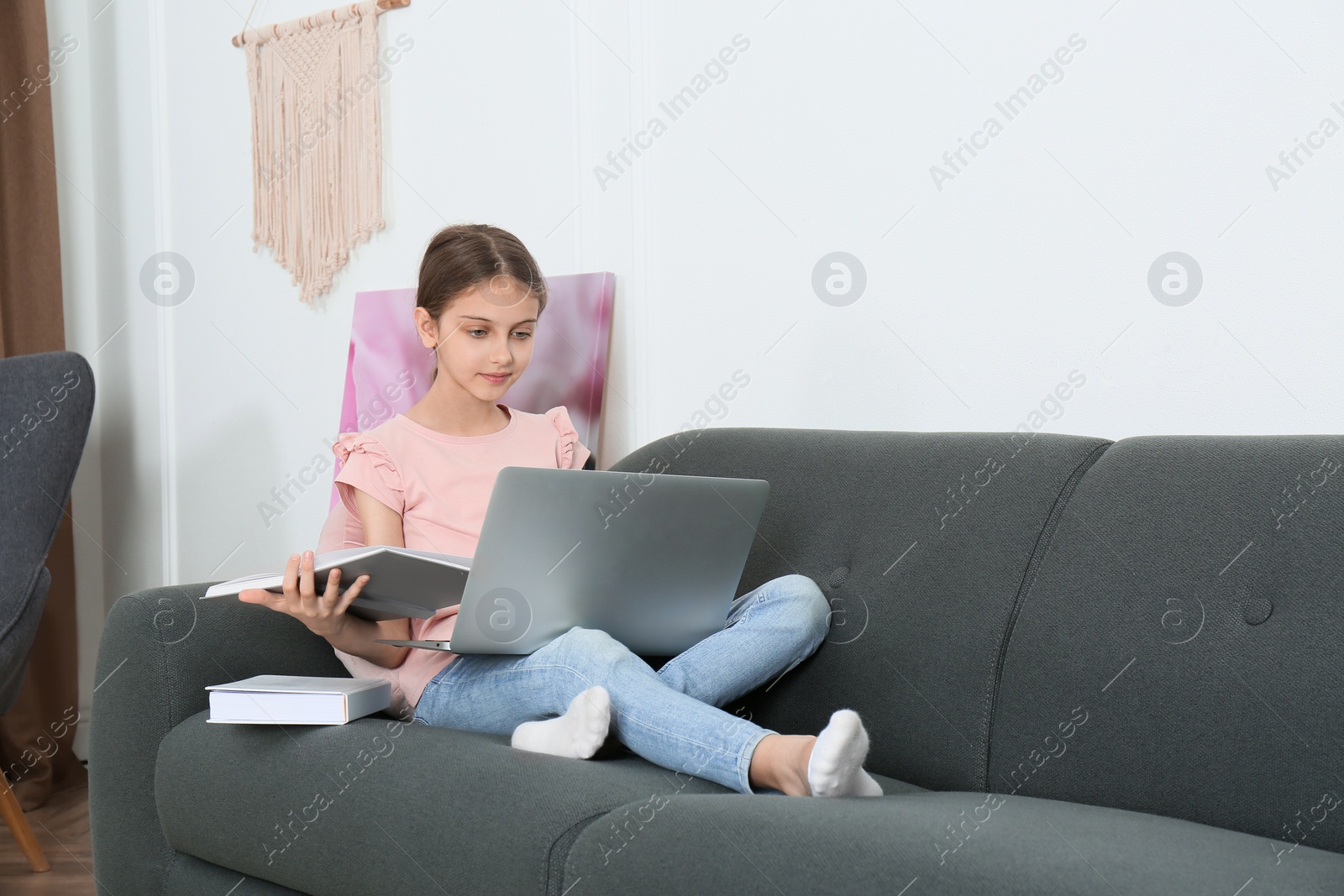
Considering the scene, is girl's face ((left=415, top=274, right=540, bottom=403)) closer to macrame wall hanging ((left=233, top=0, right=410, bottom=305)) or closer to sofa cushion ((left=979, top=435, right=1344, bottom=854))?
sofa cushion ((left=979, top=435, right=1344, bottom=854))

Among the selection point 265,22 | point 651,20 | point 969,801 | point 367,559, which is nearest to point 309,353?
point 265,22

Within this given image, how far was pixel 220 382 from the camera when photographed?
307cm

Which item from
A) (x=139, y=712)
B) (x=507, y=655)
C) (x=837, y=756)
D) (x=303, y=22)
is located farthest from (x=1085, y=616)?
(x=303, y=22)

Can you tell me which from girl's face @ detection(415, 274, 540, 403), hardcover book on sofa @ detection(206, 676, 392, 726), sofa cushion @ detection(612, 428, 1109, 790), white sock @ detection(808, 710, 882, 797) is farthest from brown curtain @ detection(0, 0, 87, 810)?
white sock @ detection(808, 710, 882, 797)

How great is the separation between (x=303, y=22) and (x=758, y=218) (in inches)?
53.1

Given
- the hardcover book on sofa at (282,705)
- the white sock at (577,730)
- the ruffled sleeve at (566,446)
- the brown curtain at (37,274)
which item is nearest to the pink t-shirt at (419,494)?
the ruffled sleeve at (566,446)

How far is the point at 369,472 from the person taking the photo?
5.68ft

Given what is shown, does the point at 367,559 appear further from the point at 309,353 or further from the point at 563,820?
the point at 309,353

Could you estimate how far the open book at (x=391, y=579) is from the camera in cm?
135

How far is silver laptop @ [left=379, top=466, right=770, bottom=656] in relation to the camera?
1357 millimetres

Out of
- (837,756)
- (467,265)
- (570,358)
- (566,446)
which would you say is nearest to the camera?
(837,756)

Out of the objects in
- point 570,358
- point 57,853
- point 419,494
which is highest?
point 570,358

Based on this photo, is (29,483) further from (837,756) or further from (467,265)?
(837,756)

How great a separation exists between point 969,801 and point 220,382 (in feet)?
7.99
